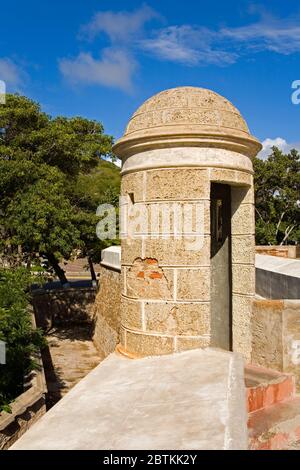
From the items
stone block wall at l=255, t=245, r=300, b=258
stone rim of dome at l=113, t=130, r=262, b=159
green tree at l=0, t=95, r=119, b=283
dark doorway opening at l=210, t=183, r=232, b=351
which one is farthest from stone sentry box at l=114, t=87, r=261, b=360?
green tree at l=0, t=95, r=119, b=283

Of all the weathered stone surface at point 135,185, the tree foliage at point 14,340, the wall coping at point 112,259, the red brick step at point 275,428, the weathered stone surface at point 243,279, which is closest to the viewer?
the red brick step at point 275,428

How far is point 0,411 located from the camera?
5398mm

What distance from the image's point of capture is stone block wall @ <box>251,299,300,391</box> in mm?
4535

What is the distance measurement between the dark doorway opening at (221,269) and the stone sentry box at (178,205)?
0.29 metres

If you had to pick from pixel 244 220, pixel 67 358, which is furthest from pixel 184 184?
pixel 67 358

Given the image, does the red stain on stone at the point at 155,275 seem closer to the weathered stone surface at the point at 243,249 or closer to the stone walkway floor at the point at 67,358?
the weathered stone surface at the point at 243,249

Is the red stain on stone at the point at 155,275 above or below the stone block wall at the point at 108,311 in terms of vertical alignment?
above

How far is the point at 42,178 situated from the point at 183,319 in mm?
10292

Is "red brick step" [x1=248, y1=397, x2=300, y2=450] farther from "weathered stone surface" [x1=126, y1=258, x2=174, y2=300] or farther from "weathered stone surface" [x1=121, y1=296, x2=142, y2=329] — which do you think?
"weathered stone surface" [x1=121, y1=296, x2=142, y2=329]

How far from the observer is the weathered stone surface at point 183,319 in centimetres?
472

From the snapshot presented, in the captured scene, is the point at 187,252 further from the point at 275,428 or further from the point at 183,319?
the point at 275,428

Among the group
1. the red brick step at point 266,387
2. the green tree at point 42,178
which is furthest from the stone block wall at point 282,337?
the green tree at point 42,178

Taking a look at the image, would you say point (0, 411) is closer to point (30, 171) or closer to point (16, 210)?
point (16, 210)

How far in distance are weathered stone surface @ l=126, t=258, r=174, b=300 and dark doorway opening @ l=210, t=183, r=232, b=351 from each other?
101 cm
